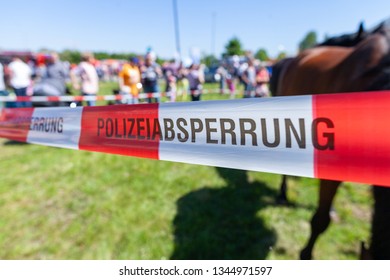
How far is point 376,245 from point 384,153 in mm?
419

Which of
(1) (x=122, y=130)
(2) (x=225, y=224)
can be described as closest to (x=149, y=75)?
(2) (x=225, y=224)

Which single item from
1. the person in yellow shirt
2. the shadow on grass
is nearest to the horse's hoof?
the shadow on grass

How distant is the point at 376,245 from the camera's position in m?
1.00

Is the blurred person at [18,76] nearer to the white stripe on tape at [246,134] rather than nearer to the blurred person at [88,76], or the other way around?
the blurred person at [88,76]

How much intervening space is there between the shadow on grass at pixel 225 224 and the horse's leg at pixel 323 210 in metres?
0.40

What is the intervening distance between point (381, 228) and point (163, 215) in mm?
2244

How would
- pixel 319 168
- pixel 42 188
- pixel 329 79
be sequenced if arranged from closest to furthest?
pixel 319 168 → pixel 329 79 → pixel 42 188

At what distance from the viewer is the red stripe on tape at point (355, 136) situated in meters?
0.86

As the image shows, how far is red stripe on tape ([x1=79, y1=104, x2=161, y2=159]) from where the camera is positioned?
4.50 feet

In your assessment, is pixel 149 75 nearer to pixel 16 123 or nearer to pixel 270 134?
pixel 16 123

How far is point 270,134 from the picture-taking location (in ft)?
3.40
